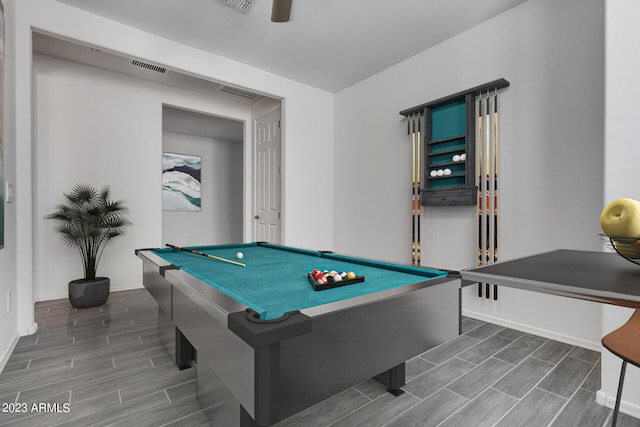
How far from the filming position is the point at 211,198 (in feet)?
22.2

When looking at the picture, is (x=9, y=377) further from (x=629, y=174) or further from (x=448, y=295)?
(x=629, y=174)

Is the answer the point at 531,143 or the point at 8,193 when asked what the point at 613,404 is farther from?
the point at 8,193

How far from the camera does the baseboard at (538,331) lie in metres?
2.32

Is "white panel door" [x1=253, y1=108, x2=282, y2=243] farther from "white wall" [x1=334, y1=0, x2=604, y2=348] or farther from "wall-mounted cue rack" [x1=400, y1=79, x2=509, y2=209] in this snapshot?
"wall-mounted cue rack" [x1=400, y1=79, x2=509, y2=209]

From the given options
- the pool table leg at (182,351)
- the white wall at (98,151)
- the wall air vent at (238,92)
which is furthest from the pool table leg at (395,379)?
the wall air vent at (238,92)

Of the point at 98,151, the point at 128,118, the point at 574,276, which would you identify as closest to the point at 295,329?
the point at 574,276

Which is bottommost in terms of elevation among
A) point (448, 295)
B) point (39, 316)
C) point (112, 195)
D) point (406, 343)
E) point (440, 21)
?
point (39, 316)

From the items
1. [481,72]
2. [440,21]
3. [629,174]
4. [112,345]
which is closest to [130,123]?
[112,345]

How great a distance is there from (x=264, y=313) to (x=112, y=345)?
2135mm

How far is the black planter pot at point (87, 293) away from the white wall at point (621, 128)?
13.7ft

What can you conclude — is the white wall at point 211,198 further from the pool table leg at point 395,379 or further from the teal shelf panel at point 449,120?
the pool table leg at point 395,379

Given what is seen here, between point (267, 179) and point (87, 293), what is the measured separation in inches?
104

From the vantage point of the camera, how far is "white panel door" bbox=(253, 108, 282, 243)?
461cm

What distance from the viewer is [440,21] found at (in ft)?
9.82
